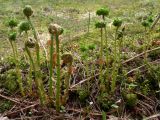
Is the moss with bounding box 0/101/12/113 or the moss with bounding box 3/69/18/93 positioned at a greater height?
the moss with bounding box 3/69/18/93

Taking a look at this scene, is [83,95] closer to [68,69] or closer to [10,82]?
[68,69]

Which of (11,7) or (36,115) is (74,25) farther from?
(36,115)

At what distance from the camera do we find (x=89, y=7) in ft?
24.6

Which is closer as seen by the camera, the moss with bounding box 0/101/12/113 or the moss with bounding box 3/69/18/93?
the moss with bounding box 0/101/12/113

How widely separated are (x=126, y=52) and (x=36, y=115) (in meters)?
1.04

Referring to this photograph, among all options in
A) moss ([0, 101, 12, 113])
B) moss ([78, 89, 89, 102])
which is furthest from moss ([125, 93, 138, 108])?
moss ([0, 101, 12, 113])

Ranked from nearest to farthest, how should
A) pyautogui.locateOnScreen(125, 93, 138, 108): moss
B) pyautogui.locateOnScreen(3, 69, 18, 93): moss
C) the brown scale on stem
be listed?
1. the brown scale on stem
2. pyautogui.locateOnScreen(125, 93, 138, 108): moss
3. pyautogui.locateOnScreen(3, 69, 18, 93): moss

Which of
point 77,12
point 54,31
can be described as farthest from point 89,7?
point 54,31

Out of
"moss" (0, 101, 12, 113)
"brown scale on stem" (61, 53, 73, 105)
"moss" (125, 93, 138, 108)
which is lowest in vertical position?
"moss" (0, 101, 12, 113)

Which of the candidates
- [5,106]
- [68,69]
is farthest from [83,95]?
[5,106]

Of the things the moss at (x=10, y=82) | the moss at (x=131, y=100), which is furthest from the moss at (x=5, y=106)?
the moss at (x=131, y=100)

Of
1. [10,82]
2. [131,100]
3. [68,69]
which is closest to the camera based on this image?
[68,69]

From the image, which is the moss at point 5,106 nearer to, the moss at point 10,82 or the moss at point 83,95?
the moss at point 10,82

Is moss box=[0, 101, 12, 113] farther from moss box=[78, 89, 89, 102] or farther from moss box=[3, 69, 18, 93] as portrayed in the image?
moss box=[78, 89, 89, 102]
